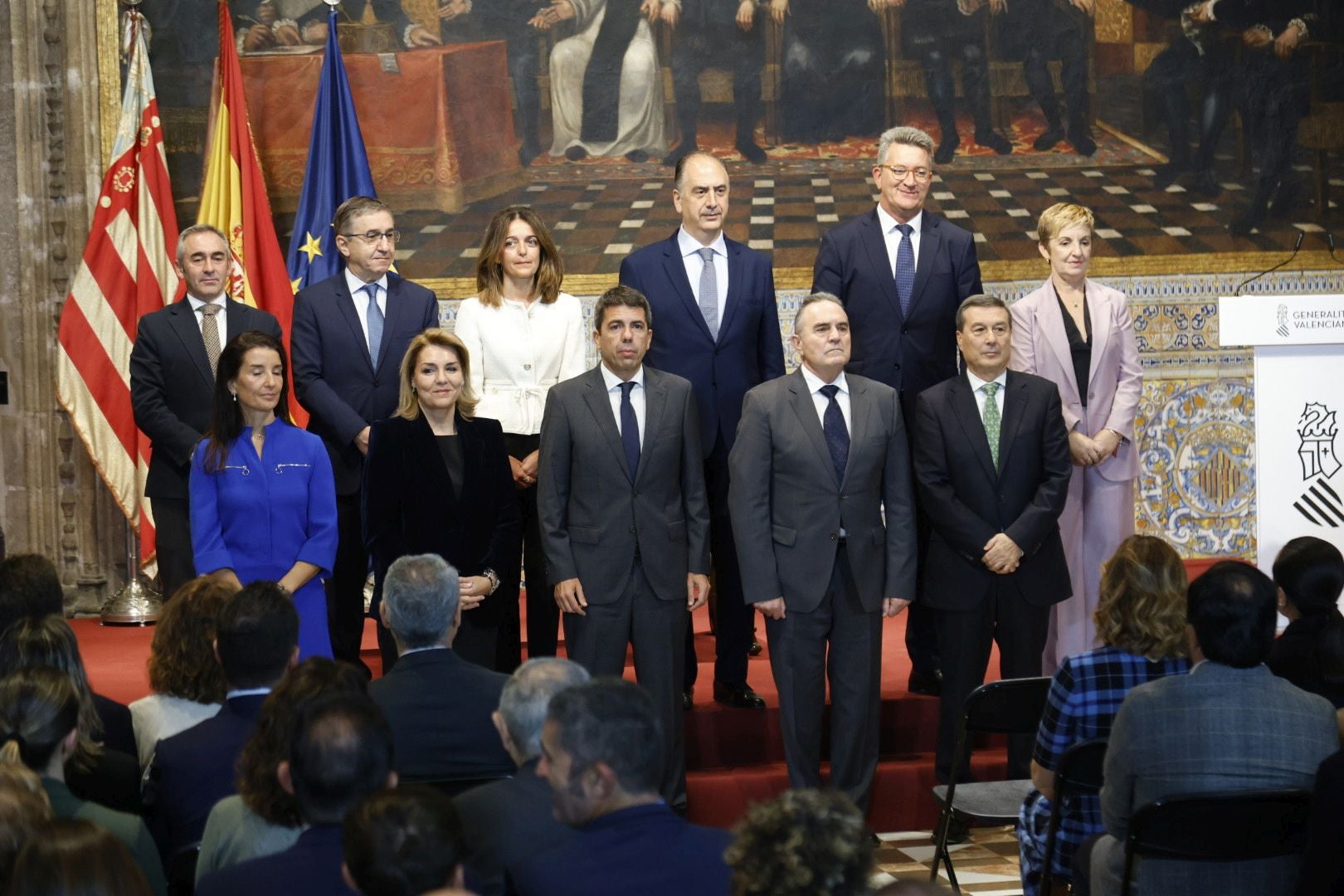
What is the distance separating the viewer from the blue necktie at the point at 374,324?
573cm

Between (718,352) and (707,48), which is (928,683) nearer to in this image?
(718,352)

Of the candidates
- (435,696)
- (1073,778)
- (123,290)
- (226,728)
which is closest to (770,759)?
(1073,778)

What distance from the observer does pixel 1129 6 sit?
8.73 meters

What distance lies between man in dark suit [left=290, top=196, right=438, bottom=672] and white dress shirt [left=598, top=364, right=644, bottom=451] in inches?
32.8

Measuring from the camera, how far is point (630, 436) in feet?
17.4

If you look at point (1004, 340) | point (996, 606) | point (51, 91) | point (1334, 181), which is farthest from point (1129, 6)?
point (51, 91)

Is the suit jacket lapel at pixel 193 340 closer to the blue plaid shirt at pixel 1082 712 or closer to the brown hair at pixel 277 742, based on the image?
the brown hair at pixel 277 742

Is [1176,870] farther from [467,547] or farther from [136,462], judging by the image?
[136,462]

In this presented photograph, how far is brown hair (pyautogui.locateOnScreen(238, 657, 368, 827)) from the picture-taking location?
9.33 feet

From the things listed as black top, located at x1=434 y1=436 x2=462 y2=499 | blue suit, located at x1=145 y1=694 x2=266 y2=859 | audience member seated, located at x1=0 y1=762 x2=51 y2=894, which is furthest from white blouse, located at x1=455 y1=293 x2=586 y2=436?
audience member seated, located at x1=0 y1=762 x2=51 y2=894

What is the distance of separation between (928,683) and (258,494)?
2563mm

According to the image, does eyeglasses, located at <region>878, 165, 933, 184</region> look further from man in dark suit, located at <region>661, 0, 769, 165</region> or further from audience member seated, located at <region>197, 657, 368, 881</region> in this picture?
audience member seated, located at <region>197, 657, 368, 881</region>

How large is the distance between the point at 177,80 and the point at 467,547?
14.4ft

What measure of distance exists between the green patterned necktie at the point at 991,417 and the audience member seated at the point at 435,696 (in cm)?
244
